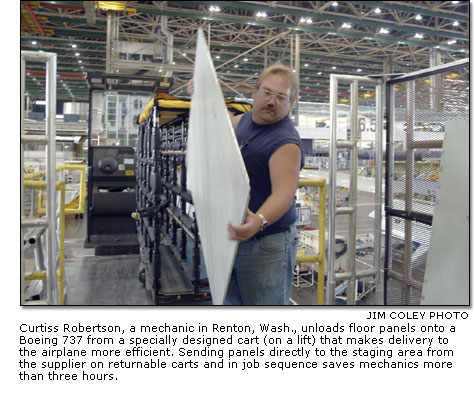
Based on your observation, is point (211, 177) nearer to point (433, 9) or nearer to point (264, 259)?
point (264, 259)

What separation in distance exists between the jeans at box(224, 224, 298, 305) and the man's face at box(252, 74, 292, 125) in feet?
1.30

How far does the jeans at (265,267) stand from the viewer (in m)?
1.33

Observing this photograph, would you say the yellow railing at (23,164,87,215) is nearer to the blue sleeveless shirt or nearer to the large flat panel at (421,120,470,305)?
the blue sleeveless shirt

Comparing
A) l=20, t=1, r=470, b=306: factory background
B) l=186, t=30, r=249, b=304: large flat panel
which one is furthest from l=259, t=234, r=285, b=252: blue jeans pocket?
l=20, t=1, r=470, b=306: factory background

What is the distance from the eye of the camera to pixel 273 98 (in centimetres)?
129

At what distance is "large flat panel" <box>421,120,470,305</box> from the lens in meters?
1.54

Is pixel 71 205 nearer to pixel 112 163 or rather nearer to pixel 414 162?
pixel 112 163

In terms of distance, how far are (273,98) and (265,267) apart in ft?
1.86

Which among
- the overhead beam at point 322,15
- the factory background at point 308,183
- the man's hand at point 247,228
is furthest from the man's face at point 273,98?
the overhead beam at point 322,15

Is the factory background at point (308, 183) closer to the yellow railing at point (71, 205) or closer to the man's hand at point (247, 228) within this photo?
the yellow railing at point (71, 205)

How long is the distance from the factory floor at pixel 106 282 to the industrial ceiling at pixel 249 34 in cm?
155

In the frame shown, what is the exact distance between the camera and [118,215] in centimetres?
492

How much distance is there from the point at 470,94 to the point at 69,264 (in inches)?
150
